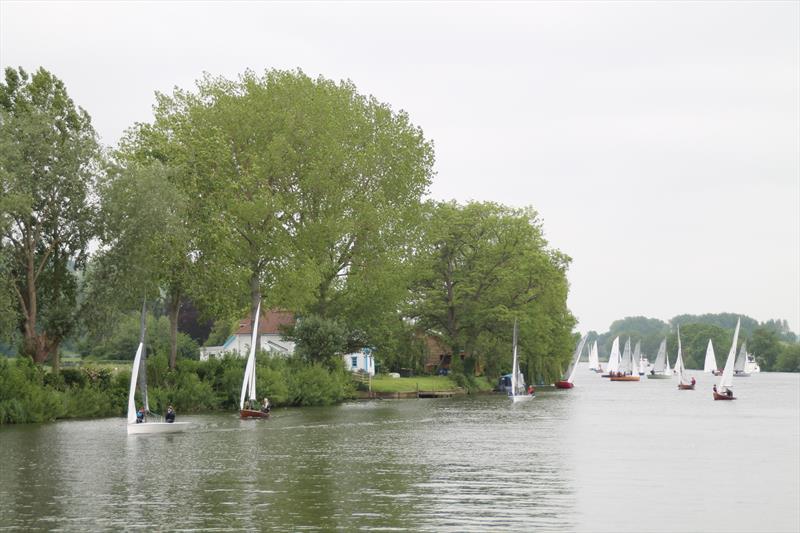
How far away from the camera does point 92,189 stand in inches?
3056

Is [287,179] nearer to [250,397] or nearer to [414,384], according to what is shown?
[250,397]

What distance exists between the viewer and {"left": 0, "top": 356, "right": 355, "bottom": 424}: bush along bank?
7244 cm

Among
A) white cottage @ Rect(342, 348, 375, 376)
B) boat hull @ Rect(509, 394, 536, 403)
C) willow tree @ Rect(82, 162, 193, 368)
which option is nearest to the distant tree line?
willow tree @ Rect(82, 162, 193, 368)

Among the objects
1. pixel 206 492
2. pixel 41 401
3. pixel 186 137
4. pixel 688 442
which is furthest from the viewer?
pixel 186 137

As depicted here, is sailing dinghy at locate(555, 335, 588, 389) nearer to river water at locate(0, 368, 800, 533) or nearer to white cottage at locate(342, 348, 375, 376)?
white cottage at locate(342, 348, 375, 376)

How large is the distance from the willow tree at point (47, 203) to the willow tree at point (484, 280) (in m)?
51.2

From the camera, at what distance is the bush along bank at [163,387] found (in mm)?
72438

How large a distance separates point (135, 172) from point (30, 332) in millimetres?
12794

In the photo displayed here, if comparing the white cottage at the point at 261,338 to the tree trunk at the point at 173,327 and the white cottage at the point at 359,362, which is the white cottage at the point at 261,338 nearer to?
the white cottage at the point at 359,362

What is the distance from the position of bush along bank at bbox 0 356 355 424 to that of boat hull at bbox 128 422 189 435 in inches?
410

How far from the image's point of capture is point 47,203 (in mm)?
76312

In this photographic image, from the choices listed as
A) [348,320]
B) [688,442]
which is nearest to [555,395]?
[348,320]

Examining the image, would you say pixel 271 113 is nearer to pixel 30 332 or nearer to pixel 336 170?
pixel 336 170

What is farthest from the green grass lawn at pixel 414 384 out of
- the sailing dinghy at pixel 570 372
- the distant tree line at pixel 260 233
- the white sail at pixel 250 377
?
the white sail at pixel 250 377
